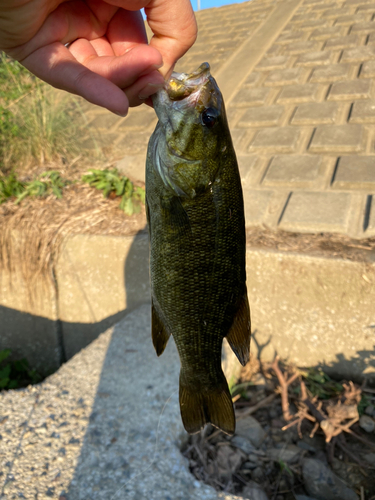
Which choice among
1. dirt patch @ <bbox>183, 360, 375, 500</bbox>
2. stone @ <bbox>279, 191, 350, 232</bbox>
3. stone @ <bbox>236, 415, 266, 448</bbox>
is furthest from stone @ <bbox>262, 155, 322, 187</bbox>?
stone @ <bbox>236, 415, 266, 448</bbox>

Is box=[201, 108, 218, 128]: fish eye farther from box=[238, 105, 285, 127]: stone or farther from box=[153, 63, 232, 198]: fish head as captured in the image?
box=[238, 105, 285, 127]: stone

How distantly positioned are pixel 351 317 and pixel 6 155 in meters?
4.10

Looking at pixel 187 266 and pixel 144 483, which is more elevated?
pixel 187 266

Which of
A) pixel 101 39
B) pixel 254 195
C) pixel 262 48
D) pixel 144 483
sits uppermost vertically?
pixel 101 39

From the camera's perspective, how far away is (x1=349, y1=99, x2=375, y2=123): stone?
14.5 ft

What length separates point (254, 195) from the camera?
3.78 metres

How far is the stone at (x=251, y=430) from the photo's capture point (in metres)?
2.90

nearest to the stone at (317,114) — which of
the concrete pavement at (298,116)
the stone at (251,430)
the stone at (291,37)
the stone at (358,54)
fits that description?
the concrete pavement at (298,116)

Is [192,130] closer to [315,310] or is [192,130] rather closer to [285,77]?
[315,310]

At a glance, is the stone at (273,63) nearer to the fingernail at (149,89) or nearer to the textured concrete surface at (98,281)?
the textured concrete surface at (98,281)

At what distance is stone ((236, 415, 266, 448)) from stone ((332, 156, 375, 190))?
Answer: 2114 mm

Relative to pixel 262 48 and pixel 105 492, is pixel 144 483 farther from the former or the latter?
pixel 262 48

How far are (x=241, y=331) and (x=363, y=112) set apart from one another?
3.81 metres

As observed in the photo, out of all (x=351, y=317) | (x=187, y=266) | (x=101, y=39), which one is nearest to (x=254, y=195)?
(x=351, y=317)
